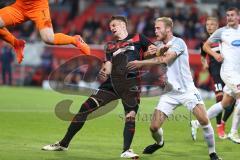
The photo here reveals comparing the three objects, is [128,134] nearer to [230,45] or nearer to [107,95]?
[107,95]

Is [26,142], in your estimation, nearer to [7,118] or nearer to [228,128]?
[7,118]

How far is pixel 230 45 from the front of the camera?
12.4 metres

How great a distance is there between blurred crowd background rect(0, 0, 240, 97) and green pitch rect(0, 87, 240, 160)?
25.4 ft

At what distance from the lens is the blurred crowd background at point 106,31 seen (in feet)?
87.6

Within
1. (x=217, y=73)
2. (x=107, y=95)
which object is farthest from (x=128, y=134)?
(x=217, y=73)

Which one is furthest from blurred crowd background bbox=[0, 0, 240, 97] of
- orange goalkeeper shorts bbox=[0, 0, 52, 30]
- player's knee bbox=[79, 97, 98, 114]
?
player's knee bbox=[79, 97, 98, 114]

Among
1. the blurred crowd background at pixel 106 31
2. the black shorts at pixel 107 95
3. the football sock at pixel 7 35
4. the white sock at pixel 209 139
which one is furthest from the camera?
the blurred crowd background at pixel 106 31

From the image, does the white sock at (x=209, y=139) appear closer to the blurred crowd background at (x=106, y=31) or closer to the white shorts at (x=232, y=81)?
the white shorts at (x=232, y=81)

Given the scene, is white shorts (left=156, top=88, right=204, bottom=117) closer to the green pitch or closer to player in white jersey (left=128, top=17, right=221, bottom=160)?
player in white jersey (left=128, top=17, right=221, bottom=160)

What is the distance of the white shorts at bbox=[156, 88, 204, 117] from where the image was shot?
32.5 ft

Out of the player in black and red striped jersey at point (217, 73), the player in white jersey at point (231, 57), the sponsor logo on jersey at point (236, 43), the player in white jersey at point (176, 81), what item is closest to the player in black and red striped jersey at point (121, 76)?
the player in white jersey at point (176, 81)

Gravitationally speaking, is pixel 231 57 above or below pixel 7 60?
above

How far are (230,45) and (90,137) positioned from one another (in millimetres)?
3054

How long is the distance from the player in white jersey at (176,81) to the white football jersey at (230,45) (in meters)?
2.53
